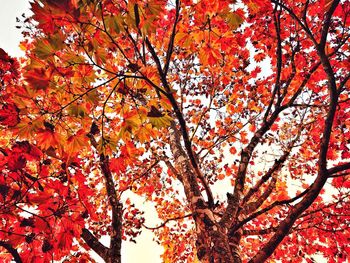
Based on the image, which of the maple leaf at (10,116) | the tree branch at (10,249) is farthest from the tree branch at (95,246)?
the maple leaf at (10,116)

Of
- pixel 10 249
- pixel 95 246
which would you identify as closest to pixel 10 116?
pixel 10 249

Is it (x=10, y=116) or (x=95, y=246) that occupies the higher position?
(x=10, y=116)

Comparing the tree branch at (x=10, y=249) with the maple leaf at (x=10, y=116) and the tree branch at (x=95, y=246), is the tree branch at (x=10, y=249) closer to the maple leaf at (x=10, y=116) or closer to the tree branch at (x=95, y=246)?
the maple leaf at (x=10, y=116)

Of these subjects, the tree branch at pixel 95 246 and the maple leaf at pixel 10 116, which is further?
the tree branch at pixel 95 246

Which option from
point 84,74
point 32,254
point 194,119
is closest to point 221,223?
point 32,254

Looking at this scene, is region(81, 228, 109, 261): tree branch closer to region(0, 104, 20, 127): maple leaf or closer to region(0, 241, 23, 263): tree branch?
region(0, 241, 23, 263): tree branch

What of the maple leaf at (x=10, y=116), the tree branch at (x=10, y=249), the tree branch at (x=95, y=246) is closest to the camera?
the maple leaf at (x=10, y=116)

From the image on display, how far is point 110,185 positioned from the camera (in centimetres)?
440

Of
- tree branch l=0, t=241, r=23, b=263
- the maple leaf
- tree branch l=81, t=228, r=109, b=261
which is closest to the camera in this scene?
the maple leaf

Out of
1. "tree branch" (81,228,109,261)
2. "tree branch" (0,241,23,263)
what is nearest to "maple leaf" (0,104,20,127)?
"tree branch" (0,241,23,263)

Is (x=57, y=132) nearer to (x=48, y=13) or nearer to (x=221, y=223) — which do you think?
(x=48, y=13)

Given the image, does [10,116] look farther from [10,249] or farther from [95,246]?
[95,246]

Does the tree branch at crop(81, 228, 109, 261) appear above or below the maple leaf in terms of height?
below

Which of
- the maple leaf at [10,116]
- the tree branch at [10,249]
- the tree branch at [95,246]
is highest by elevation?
the maple leaf at [10,116]
